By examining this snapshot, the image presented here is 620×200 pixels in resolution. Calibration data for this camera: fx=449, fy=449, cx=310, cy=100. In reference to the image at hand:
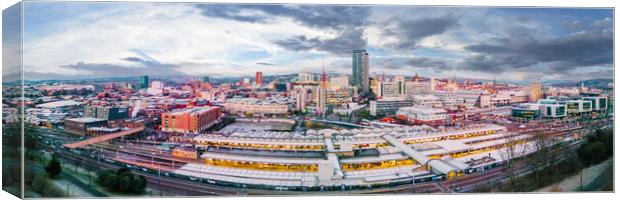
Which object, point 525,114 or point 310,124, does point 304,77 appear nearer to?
point 310,124

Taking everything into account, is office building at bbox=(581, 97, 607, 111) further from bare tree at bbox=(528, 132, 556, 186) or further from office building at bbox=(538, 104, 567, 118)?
bare tree at bbox=(528, 132, 556, 186)

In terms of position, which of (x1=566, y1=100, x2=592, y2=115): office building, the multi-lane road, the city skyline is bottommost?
the multi-lane road

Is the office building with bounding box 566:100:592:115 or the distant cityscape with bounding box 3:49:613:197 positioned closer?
the distant cityscape with bounding box 3:49:613:197

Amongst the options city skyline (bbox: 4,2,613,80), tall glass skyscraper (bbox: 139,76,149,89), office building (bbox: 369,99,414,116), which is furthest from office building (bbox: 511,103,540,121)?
tall glass skyscraper (bbox: 139,76,149,89)

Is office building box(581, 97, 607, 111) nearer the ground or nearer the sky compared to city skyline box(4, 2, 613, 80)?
nearer the ground

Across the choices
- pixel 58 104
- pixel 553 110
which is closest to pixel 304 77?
pixel 58 104

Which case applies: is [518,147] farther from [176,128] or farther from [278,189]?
[176,128]

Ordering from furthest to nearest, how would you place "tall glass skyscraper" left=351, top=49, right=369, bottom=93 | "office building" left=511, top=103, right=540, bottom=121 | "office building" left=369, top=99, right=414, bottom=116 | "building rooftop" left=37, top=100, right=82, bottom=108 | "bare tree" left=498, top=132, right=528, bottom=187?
1. "office building" left=511, top=103, right=540, bottom=121
2. "office building" left=369, top=99, right=414, bottom=116
3. "bare tree" left=498, top=132, right=528, bottom=187
4. "tall glass skyscraper" left=351, top=49, right=369, bottom=93
5. "building rooftop" left=37, top=100, right=82, bottom=108
